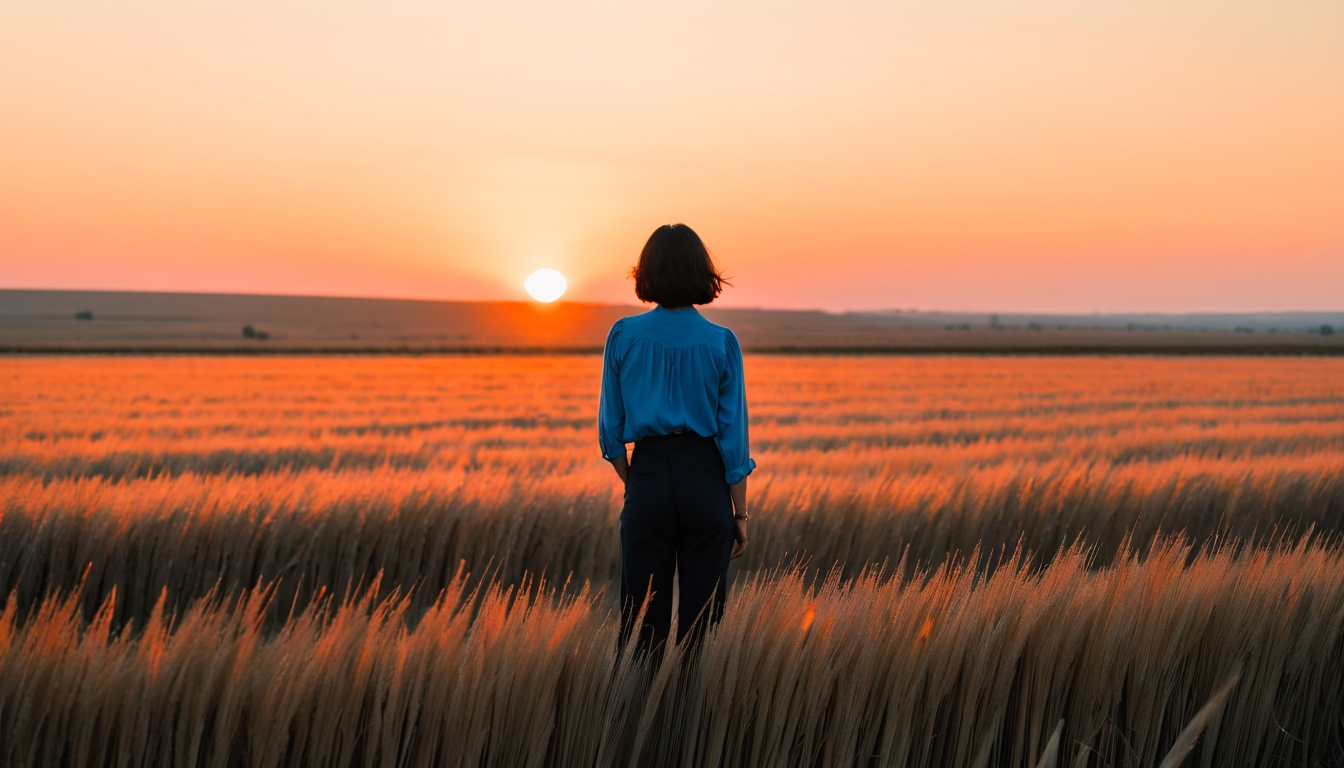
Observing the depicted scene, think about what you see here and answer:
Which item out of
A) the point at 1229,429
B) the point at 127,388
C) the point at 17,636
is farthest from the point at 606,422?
the point at 127,388

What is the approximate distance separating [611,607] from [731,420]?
2.94 ft

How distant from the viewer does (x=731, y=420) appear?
3.40 m

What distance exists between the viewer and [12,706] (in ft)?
7.52

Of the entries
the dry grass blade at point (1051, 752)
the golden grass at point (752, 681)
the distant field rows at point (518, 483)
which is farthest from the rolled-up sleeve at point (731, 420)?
the distant field rows at point (518, 483)

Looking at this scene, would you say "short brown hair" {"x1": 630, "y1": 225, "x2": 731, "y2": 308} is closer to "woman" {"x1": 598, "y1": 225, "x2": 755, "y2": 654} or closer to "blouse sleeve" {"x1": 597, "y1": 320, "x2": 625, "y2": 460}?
"woman" {"x1": 598, "y1": 225, "x2": 755, "y2": 654}

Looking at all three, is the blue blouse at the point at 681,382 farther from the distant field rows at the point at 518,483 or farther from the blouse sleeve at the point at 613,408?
the distant field rows at the point at 518,483

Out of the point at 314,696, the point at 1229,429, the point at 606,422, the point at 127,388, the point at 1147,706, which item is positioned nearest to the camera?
the point at 314,696

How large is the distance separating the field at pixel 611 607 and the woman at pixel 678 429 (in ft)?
1.08

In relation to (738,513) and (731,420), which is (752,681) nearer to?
(738,513)

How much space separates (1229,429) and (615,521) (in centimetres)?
1250

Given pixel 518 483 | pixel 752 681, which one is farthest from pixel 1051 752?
pixel 518 483

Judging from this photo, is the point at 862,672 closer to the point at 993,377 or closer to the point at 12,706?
the point at 12,706

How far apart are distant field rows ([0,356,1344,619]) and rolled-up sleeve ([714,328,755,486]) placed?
1708 mm

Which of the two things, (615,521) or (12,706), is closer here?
(12,706)
